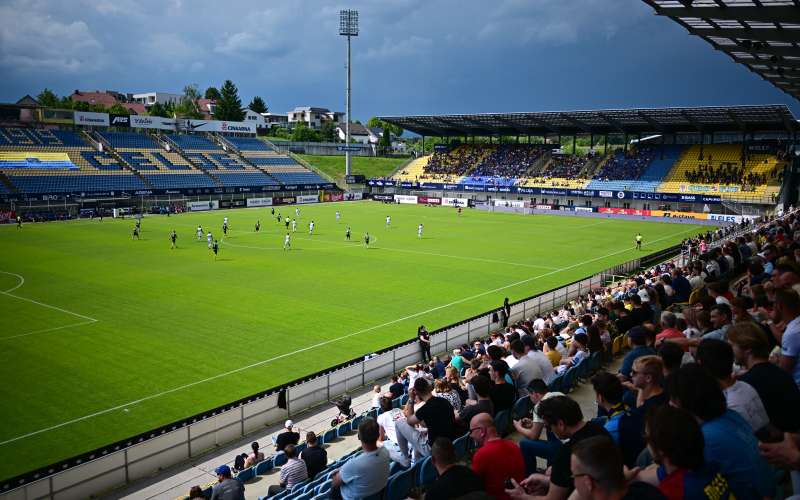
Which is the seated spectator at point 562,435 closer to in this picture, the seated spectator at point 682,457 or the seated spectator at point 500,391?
the seated spectator at point 682,457

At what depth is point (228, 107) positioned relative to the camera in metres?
141

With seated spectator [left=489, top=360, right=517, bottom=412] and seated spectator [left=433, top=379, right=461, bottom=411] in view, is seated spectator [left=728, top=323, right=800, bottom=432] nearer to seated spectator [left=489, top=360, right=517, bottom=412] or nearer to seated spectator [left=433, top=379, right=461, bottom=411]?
seated spectator [left=489, top=360, right=517, bottom=412]

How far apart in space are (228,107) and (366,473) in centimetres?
14546

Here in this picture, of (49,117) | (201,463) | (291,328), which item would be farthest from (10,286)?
(49,117)

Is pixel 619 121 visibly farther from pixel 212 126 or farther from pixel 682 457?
pixel 682 457

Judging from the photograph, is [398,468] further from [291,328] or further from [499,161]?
[499,161]

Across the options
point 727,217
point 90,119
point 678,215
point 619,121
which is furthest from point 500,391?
point 90,119

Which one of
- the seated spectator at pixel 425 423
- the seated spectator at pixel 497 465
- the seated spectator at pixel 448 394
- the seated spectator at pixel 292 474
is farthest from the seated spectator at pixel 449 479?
the seated spectator at pixel 292 474

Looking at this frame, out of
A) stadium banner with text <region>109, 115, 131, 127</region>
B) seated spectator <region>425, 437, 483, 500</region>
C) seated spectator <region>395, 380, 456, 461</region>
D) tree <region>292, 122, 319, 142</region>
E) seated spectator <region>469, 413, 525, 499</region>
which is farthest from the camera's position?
tree <region>292, 122, 319, 142</region>

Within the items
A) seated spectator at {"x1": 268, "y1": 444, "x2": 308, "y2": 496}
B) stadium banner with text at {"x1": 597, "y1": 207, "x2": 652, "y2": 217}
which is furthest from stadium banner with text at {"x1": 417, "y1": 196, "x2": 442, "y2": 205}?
seated spectator at {"x1": 268, "y1": 444, "x2": 308, "y2": 496}

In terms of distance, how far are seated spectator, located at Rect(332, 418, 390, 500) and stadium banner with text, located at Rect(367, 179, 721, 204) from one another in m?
74.7

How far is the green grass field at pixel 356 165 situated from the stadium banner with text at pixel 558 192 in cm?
922

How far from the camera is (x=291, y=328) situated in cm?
2456

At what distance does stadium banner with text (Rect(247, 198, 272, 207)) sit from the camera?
84912 mm
